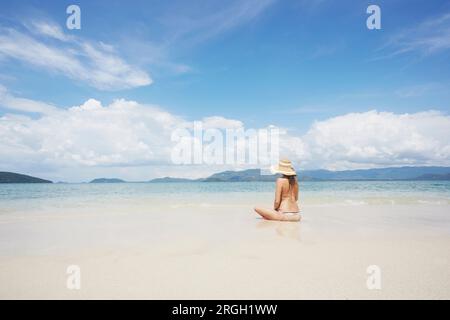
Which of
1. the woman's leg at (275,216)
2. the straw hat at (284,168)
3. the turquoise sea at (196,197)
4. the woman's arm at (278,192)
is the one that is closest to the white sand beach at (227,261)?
the woman's leg at (275,216)

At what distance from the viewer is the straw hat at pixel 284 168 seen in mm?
9875

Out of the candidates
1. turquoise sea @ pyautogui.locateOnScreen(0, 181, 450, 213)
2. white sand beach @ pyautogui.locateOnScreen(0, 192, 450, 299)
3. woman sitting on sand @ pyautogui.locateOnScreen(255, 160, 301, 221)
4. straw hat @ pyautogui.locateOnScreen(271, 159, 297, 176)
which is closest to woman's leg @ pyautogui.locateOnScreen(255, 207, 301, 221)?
woman sitting on sand @ pyautogui.locateOnScreen(255, 160, 301, 221)

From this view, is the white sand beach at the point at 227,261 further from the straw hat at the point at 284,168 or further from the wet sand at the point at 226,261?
the straw hat at the point at 284,168

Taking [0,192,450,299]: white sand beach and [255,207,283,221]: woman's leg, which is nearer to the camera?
[0,192,450,299]: white sand beach

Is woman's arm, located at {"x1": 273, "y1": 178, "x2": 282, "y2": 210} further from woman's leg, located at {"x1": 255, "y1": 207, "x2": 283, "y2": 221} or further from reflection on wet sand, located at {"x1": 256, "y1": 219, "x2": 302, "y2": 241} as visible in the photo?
reflection on wet sand, located at {"x1": 256, "y1": 219, "x2": 302, "y2": 241}

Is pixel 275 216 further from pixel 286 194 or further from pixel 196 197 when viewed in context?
pixel 196 197

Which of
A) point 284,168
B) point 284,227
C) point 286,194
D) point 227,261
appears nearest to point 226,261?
point 227,261

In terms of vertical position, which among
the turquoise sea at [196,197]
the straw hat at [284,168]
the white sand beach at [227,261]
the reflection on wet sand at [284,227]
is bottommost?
the turquoise sea at [196,197]

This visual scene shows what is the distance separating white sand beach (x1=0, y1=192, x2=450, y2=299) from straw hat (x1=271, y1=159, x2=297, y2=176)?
5.82ft

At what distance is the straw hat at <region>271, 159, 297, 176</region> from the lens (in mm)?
9875

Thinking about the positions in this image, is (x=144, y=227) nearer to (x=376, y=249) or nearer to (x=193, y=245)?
(x=193, y=245)

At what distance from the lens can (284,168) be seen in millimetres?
9984
